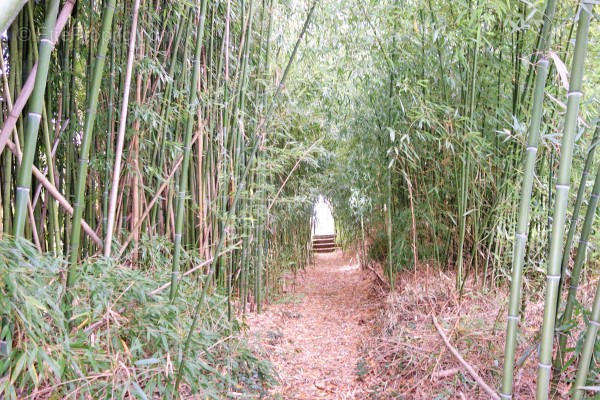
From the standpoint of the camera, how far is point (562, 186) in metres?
0.95

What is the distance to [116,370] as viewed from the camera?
1238 mm

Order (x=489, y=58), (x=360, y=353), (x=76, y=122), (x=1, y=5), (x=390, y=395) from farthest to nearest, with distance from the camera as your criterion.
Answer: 1. (x=360, y=353)
2. (x=489, y=58)
3. (x=390, y=395)
4. (x=76, y=122)
5. (x=1, y=5)

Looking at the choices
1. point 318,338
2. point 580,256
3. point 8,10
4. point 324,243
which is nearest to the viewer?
point 8,10

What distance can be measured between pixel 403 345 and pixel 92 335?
1.91 meters

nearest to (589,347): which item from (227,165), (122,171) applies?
(122,171)

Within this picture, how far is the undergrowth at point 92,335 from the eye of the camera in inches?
39.5

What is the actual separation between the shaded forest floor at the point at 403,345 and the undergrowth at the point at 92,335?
0.88 metres

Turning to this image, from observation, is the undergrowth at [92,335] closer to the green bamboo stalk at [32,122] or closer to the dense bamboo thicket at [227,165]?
the dense bamboo thicket at [227,165]

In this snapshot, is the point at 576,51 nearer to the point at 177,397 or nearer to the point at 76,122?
the point at 177,397

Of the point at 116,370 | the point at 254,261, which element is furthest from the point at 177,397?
the point at 254,261

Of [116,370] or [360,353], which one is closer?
[116,370]

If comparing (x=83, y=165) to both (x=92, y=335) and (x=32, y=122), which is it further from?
(x=92, y=335)

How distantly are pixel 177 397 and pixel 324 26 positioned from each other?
3.40 metres

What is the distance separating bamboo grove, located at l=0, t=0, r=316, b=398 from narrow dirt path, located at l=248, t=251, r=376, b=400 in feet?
1.26
